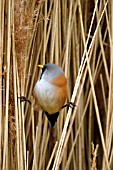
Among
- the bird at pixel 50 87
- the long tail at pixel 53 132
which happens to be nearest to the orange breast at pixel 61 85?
the bird at pixel 50 87

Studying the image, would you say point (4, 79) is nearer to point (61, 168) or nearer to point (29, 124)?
point (29, 124)

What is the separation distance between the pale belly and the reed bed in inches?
2.4

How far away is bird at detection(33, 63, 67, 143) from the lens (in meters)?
1.24

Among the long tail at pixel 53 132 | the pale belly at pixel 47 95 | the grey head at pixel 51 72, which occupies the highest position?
the grey head at pixel 51 72

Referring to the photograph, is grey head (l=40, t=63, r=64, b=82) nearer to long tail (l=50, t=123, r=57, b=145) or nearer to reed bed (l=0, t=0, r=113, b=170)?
reed bed (l=0, t=0, r=113, b=170)

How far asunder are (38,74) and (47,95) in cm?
28

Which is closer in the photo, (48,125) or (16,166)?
(16,166)

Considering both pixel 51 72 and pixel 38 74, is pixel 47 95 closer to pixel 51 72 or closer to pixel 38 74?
pixel 51 72

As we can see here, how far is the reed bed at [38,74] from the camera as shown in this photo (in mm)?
1160

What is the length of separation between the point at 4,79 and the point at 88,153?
639 millimetres

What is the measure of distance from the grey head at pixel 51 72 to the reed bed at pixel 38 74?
0.07 metres

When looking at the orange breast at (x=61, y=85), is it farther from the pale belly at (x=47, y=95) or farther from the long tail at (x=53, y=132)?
the long tail at (x=53, y=132)

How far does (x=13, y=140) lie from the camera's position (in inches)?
51.0

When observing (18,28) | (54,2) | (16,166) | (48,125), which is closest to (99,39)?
(54,2)
